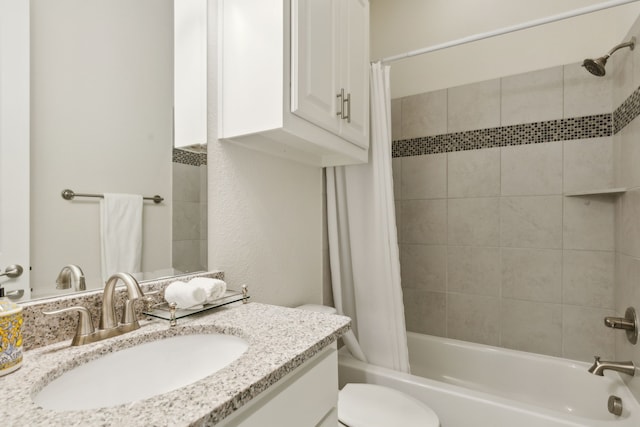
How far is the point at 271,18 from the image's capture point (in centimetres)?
98

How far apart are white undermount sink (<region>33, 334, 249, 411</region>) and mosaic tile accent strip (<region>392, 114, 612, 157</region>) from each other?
1846 mm

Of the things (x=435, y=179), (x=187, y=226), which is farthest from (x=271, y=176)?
(x=435, y=179)

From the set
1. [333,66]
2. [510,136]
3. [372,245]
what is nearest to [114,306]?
[333,66]

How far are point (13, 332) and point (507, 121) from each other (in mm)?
2289

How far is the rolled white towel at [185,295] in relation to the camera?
84 cm

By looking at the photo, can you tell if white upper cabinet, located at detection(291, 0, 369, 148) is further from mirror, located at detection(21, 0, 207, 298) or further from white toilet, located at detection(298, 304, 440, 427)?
white toilet, located at detection(298, 304, 440, 427)

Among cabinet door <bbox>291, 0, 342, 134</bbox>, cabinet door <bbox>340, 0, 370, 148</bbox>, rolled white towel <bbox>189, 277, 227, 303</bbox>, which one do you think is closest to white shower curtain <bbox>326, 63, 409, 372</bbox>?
cabinet door <bbox>340, 0, 370, 148</bbox>

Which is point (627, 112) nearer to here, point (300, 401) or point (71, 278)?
point (300, 401)

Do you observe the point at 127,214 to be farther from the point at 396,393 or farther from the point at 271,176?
the point at 396,393

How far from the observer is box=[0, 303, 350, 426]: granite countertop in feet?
1.37

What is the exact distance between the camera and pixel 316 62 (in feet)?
3.60

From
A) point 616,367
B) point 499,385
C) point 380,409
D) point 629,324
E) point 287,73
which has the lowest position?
point 499,385

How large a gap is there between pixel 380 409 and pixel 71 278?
3.75 feet

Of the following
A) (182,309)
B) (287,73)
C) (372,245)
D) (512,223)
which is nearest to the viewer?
(182,309)
